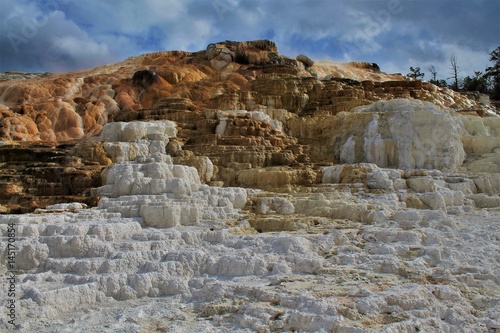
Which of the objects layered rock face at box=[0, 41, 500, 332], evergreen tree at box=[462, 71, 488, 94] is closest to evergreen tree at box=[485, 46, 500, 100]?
evergreen tree at box=[462, 71, 488, 94]

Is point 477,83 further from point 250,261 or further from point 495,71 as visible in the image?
point 250,261

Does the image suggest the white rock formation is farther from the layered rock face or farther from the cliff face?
the cliff face

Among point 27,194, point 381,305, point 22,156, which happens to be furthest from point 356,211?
point 22,156

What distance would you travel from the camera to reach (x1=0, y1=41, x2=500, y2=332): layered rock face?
6035 mm

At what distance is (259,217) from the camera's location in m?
10.2

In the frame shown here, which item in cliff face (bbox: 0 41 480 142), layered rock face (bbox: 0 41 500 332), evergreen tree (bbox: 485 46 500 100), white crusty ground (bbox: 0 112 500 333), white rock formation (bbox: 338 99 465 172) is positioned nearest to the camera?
white crusty ground (bbox: 0 112 500 333)

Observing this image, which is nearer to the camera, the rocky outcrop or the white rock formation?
the rocky outcrop

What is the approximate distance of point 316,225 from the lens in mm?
9711

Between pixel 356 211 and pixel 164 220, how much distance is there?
144 inches

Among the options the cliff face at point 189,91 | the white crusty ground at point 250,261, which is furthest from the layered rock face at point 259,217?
the cliff face at point 189,91

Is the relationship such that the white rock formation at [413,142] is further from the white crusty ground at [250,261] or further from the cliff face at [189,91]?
the cliff face at [189,91]

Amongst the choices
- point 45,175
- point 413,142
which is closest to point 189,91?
point 413,142

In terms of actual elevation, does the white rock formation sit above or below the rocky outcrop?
above

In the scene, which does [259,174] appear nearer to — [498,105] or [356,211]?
[356,211]
